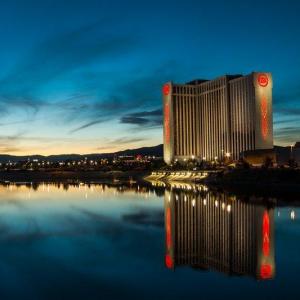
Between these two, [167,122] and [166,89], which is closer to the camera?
[167,122]

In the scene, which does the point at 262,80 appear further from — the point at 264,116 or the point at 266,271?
the point at 266,271

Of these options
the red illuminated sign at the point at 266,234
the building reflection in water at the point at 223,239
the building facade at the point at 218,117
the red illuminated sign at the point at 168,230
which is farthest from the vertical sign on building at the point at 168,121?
the red illuminated sign at the point at 266,234

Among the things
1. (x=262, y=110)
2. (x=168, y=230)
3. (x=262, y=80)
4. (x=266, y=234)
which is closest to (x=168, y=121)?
(x=262, y=110)

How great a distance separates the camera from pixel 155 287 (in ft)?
51.4

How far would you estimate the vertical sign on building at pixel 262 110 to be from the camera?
123 m

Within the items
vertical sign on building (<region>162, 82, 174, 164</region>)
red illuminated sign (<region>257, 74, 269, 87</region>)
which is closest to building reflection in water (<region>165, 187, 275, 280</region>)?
red illuminated sign (<region>257, 74, 269, 87</region>)

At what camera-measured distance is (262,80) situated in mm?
123625

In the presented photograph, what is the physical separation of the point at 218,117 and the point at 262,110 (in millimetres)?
26511

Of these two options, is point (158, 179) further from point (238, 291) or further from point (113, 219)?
point (238, 291)

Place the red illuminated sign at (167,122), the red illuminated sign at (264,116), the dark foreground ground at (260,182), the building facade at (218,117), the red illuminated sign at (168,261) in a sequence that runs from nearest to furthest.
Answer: the red illuminated sign at (168,261) → the dark foreground ground at (260,182) → the red illuminated sign at (264,116) → the building facade at (218,117) → the red illuminated sign at (167,122)

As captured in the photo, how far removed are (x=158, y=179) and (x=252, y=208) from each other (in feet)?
272

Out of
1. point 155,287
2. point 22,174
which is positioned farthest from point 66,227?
point 22,174

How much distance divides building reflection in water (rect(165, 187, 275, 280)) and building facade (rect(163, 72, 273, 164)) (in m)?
87.9

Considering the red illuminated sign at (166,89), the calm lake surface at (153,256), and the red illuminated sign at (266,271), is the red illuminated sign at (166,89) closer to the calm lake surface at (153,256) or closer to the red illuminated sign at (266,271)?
the calm lake surface at (153,256)
